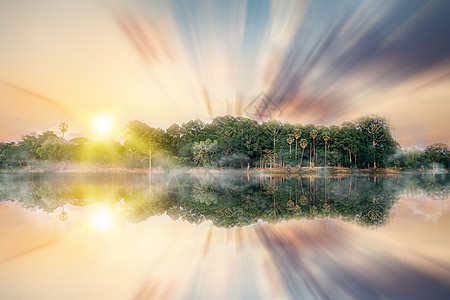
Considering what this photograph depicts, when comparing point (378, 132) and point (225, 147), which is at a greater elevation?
point (378, 132)

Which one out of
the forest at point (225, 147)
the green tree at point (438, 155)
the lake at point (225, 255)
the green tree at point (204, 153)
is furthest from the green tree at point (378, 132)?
the lake at point (225, 255)

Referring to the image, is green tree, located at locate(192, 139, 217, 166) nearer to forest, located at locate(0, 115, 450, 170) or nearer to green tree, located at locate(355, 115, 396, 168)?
A: forest, located at locate(0, 115, 450, 170)

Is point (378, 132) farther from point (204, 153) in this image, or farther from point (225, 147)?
point (204, 153)

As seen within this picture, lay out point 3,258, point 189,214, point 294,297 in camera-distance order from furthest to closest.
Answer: point 189,214
point 3,258
point 294,297

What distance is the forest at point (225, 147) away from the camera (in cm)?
5184

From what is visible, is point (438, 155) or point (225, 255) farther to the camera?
point (438, 155)

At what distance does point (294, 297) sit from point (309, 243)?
226cm

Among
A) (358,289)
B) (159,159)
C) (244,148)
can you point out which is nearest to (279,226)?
(358,289)

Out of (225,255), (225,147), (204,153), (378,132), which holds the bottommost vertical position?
(225,255)

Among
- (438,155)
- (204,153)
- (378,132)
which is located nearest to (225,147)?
(204,153)

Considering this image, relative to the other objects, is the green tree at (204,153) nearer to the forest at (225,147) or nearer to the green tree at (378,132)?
the forest at (225,147)

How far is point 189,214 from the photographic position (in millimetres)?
8172

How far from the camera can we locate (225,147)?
188 feet

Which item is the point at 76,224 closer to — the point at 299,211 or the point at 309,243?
the point at 309,243
